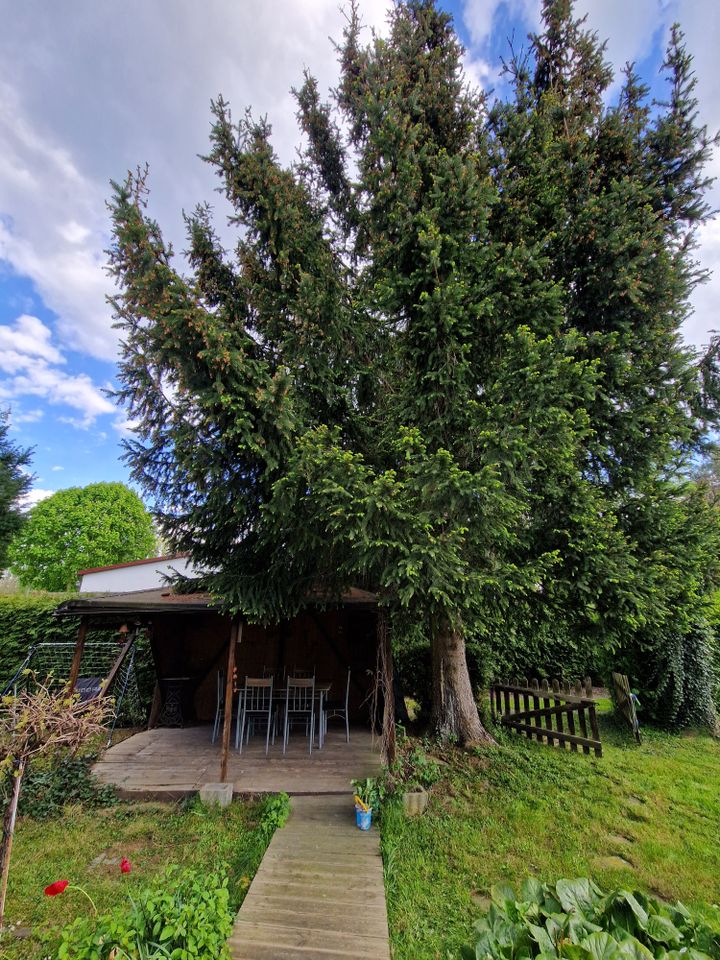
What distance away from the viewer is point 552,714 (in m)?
6.54

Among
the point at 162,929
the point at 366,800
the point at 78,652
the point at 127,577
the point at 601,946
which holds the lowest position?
the point at 366,800

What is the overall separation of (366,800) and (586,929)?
366cm

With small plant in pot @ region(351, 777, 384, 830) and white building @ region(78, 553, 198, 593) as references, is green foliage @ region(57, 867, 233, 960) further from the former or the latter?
white building @ region(78, 553, 198, 593)

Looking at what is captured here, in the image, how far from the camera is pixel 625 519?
217 inches

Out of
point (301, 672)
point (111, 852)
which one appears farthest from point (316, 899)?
point (301, 672)

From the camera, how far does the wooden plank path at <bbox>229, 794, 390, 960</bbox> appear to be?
9.30ft

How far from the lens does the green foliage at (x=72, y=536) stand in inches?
854

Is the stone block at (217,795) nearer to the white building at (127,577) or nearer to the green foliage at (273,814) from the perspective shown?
the green foliage at (273,814)

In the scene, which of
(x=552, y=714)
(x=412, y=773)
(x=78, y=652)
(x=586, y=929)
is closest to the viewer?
(x=586, y=929)

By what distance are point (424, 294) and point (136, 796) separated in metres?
7.04

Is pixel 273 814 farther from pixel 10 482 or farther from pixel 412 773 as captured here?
pixel 10 482

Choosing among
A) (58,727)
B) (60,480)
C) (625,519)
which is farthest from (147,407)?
(60,480)

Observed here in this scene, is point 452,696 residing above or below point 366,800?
above

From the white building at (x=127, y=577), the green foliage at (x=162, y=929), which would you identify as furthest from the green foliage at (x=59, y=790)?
the white building at (x=127, y=577)
